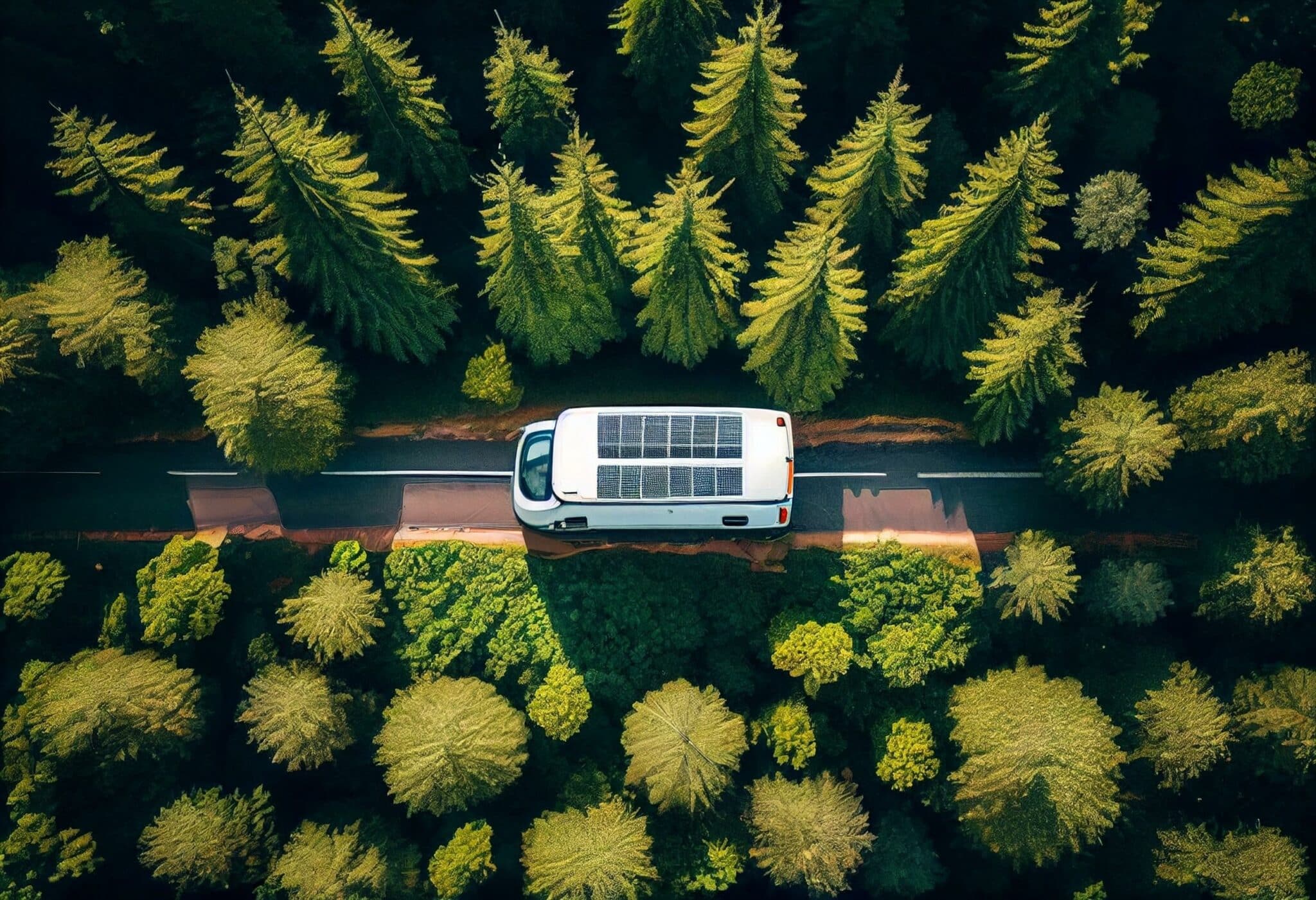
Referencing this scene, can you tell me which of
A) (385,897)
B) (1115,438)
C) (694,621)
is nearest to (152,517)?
(385,897)

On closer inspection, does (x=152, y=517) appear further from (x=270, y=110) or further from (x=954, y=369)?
(x=954, y=369)

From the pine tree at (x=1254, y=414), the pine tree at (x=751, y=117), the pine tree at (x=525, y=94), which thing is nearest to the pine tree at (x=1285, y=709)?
the pine tree at (x=1254, y=414)

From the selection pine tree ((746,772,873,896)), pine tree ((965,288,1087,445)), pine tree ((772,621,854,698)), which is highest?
pine tree ((965,288,1087,445))

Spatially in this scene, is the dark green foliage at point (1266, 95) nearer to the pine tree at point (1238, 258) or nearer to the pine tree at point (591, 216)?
the pine tree at point (1238, 258)

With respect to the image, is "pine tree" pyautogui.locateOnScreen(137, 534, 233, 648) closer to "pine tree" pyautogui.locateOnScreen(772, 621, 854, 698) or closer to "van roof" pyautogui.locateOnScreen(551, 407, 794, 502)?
"van roof" pyautogui.locateOnScreen(551, 407, 794, 502)

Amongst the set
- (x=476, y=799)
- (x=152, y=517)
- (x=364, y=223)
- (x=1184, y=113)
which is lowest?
(x=476, y=799)

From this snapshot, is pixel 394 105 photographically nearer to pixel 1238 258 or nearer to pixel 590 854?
pixel 590 854

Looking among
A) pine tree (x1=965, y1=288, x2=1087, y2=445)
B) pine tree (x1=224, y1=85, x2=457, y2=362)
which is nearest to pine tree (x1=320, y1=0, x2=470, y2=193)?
pine tree (x1=224, y1=85, x2=457, y2=362)
